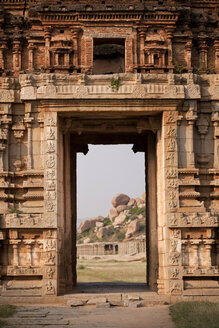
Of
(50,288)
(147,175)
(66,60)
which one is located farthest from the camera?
(147,175)

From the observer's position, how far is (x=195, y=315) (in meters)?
12.6

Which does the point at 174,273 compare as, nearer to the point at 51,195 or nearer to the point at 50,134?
the point at 51,195

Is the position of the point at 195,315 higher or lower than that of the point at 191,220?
lower

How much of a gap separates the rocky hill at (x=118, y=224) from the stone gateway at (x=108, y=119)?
194ft

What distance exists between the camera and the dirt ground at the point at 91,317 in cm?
1231

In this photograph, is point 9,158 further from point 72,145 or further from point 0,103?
point 72,145

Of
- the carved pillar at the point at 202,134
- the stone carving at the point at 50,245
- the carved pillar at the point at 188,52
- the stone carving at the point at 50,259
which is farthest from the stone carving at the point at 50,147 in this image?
the carved pillar at the point at 188,52

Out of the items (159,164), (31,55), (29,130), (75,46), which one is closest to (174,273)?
(159,164)

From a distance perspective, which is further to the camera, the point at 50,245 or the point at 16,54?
the point at 16,54

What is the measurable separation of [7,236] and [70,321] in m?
4.77

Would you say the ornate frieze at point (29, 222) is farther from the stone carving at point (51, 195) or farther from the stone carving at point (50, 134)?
the stone carving at point (50, 134)

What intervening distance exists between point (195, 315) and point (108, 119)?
7.96 metres

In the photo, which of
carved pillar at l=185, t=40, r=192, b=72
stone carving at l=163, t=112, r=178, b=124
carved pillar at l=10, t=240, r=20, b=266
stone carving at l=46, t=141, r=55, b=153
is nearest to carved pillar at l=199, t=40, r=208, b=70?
carved pillar at l=185, t=40, r=192, b=72

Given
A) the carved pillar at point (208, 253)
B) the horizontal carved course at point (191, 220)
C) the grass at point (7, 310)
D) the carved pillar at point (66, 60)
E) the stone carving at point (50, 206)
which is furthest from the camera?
the carved pillar at point (66, 60)
